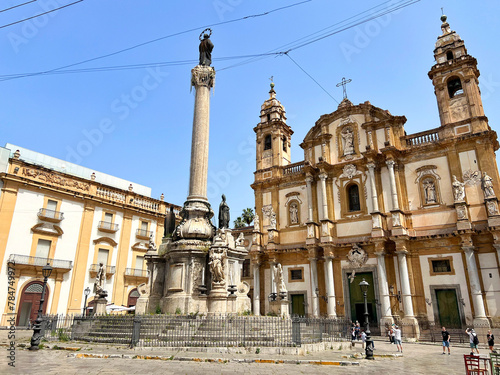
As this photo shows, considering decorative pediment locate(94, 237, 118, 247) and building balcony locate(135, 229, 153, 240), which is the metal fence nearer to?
decorative pediment locate(94, 237, 118, 247)

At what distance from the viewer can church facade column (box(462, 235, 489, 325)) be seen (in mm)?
19047

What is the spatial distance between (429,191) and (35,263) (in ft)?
85.0

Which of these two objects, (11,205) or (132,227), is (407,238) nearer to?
(132,227)

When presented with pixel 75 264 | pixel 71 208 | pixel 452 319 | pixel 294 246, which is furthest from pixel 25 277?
pixel 452 319

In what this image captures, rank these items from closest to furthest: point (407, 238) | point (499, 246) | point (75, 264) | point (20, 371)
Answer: point (20, 371) → point (499, 246) → point (407, 238) → point (75, 264)

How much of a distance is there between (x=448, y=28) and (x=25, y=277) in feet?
111

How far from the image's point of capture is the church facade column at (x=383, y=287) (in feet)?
69.7

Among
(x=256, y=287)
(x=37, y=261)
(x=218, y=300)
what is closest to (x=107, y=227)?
(x=37, y=261)

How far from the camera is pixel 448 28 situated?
2609 cm

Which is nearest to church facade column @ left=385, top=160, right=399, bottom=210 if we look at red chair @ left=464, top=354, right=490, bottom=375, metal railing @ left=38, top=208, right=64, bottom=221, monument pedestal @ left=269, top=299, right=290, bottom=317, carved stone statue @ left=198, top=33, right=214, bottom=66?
monument pedestal @ left=269, top=299, right=290, bottom=317

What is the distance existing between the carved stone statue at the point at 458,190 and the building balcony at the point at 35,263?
81.7 ft

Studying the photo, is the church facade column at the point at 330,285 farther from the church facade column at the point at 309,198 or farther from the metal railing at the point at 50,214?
the metal railing at the point at 50,214

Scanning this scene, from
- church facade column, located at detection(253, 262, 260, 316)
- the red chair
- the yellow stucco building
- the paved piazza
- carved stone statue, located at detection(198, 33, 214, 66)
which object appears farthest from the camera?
church facade column, located at detection(253, 262, 260, 316)

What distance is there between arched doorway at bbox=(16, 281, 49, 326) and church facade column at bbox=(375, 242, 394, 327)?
21375mm
